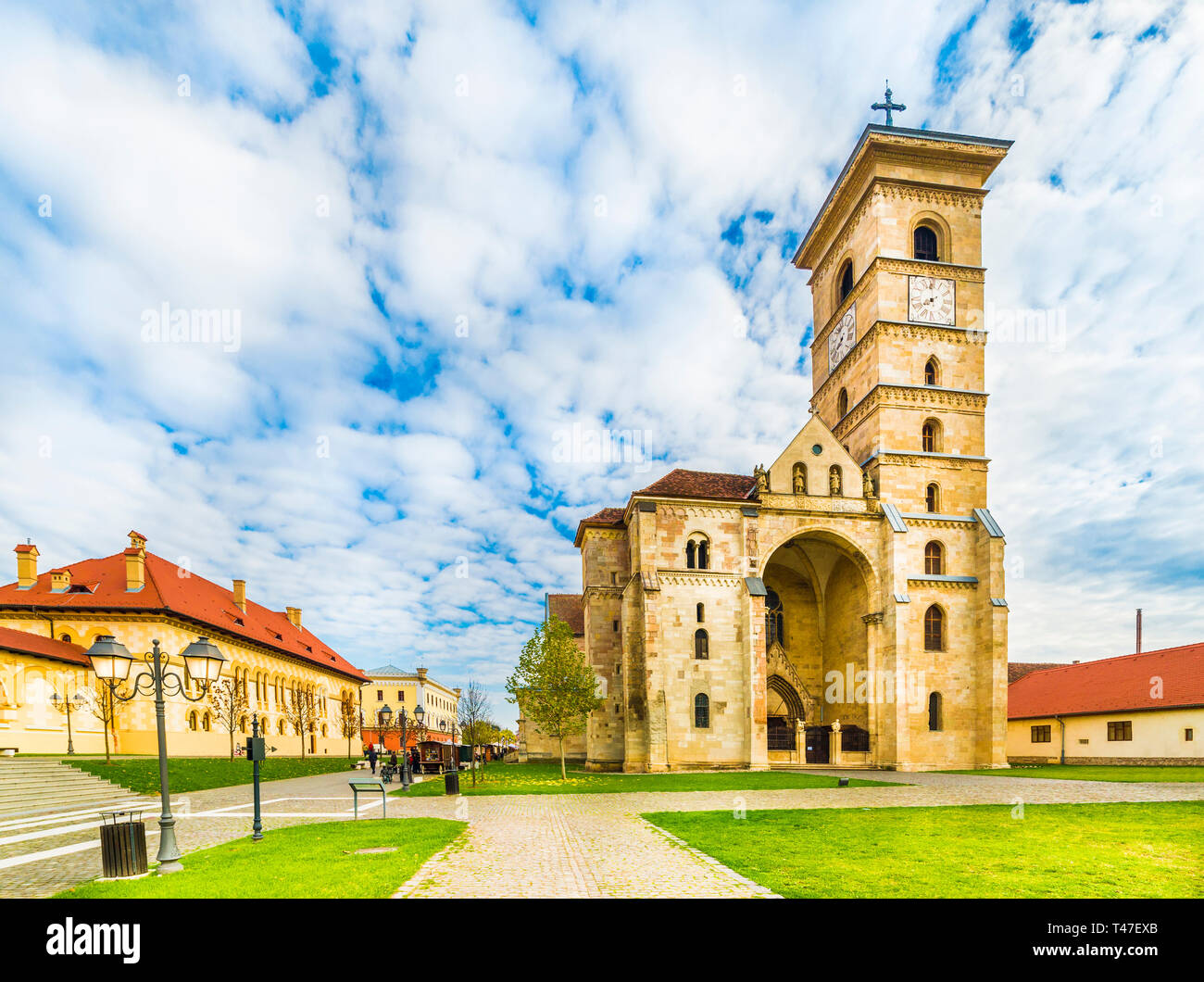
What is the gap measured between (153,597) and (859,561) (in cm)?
4020

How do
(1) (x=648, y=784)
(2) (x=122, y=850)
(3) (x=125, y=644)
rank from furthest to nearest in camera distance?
(3) (x=125, y=644)
(1) (x=648, y=784)
(2) (x=122, y=850)

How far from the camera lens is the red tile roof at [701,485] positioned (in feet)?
110

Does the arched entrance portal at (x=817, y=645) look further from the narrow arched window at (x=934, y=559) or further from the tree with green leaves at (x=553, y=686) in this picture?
the tree with green leaves at (x=553, y=686)

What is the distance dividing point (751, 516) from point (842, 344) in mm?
14994

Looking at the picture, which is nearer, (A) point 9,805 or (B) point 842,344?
(A) point 9,805

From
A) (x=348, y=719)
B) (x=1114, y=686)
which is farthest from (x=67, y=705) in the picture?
(x=1114, y=686)

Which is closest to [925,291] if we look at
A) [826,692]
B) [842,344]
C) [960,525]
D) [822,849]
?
[842,344]

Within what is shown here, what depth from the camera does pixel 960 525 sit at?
34.6 meters

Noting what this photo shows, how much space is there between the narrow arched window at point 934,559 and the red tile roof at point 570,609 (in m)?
26.2

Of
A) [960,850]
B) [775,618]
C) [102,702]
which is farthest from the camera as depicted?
[775,618]

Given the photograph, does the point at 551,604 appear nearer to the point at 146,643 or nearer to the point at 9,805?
the point at 146,643

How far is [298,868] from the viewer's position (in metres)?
8.73

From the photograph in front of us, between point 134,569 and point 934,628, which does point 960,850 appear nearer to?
point 934,628
